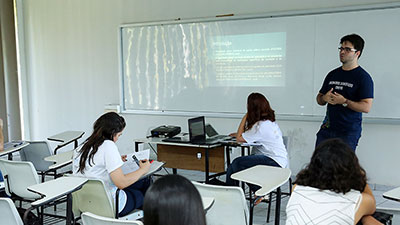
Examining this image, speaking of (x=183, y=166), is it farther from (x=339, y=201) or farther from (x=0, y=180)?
(x=339, y=201)

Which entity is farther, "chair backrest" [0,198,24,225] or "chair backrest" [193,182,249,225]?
"chair backrest" [193,182,249,225]

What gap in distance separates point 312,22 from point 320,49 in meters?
0.33

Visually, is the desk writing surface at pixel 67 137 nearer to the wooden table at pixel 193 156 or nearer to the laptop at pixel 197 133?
the wooden table at pixel 193 156

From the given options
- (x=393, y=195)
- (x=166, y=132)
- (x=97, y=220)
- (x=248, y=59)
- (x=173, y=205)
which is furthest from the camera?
(x=248, y=59)

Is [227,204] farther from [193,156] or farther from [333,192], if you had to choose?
[193,156]

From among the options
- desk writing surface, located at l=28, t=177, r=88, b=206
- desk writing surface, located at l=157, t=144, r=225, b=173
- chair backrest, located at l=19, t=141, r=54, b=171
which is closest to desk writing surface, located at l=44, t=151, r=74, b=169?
desk writing surface, located at l=28, t=177, r=88, b=206

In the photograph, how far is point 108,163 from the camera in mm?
2701

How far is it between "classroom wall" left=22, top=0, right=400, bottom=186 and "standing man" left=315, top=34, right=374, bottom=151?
4.14ft

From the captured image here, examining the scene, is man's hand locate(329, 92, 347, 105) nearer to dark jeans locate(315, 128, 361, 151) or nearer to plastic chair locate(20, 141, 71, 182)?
dark jeans locate(315, 128, 361, 151)

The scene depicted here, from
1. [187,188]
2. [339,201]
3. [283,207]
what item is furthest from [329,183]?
[283,207]

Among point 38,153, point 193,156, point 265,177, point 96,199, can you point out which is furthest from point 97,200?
point 38,153

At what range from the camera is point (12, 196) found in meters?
3.37

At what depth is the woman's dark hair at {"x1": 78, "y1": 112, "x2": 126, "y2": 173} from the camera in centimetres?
277

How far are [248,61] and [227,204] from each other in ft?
10.1
